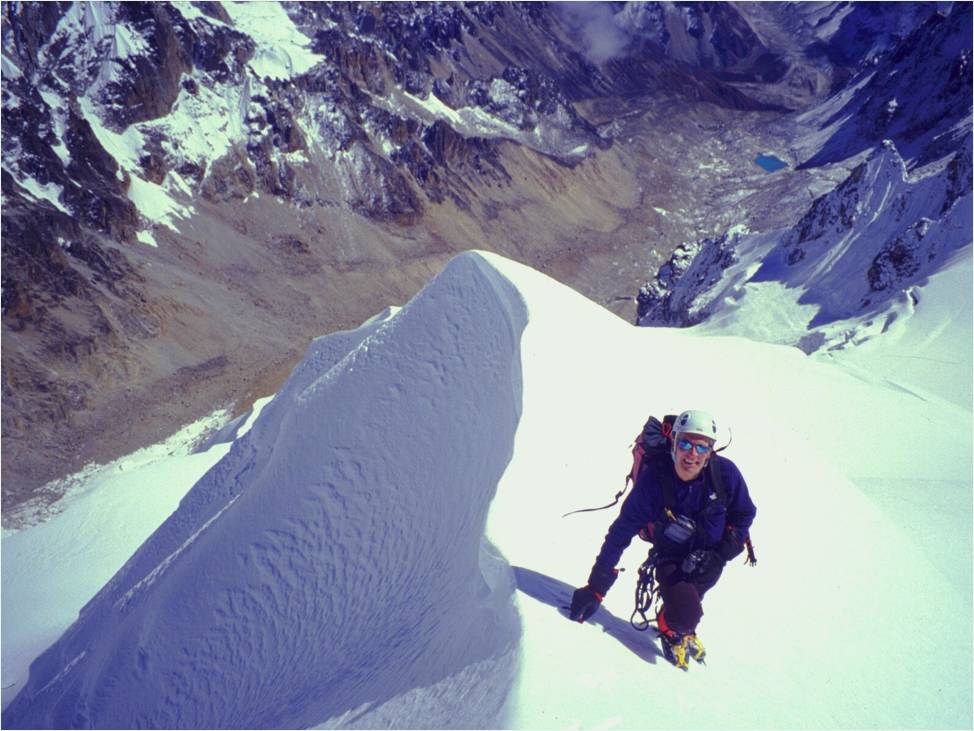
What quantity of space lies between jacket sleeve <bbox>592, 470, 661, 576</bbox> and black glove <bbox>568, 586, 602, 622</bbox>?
0.46 ft

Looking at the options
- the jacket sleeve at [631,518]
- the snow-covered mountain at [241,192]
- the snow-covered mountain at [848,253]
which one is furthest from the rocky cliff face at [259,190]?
the jacket sleeve at [631,518]

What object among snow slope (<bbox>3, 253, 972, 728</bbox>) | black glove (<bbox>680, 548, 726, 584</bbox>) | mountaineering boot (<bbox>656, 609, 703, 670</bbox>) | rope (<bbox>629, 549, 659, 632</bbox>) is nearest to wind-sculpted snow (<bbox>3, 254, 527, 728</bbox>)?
snow slope (<bbox>3, 253, 972, 728</bbox>)

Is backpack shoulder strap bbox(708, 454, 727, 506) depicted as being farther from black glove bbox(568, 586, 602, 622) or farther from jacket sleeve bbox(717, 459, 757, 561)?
black glove bbox(568, 586, 602, 622)

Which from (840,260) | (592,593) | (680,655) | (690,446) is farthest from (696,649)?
(840,260)

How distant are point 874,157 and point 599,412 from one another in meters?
28.8

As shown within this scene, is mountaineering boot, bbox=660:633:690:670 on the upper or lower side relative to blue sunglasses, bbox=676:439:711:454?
lower

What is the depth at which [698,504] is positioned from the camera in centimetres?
429

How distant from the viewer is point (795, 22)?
6314 inches

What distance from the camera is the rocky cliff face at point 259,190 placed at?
34062mm

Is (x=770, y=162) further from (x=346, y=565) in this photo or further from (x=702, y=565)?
(x=702, y=565)

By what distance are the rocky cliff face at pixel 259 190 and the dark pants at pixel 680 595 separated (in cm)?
2176

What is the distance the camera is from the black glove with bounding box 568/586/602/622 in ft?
15.0

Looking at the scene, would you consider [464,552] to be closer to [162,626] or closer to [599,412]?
[599,412]

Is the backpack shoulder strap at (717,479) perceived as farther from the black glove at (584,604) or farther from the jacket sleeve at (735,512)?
the black glove at (584,604)
